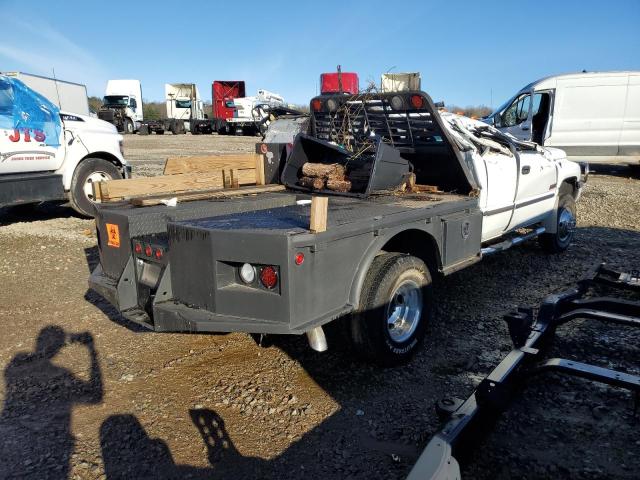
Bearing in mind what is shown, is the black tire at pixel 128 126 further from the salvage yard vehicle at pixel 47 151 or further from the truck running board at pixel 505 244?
the truck running board at pixel 505 244

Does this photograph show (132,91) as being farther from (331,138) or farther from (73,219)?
(331,138)

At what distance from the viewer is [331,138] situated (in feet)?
16.9

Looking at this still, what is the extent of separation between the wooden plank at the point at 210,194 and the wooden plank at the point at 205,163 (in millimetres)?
384

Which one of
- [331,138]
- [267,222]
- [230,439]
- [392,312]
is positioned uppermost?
[331,138]

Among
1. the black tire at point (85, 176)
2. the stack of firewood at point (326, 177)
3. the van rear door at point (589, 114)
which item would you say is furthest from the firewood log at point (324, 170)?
the van rear door at point (589, 114)

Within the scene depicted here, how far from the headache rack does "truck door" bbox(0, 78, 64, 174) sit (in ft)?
14.8

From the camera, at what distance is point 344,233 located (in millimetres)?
2932

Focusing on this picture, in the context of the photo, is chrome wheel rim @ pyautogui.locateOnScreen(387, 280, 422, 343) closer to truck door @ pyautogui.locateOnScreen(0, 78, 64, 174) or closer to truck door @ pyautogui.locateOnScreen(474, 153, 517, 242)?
truck door @ pyautogui.locateOnScreen(474, 153, 517, 242)

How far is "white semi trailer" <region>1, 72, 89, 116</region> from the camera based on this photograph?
15266 millimetres

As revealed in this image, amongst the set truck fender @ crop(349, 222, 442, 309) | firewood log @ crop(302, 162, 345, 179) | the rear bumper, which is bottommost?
the rear bumper

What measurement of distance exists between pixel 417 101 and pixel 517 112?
1083 cm

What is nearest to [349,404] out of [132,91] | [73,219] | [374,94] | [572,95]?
[374,94]

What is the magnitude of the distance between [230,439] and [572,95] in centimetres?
1371

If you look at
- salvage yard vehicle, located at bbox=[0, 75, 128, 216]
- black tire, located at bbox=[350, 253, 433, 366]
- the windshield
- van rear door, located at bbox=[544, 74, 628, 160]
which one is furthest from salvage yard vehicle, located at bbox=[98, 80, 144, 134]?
black tire, located at bbox=[350, 253, 433, 366]
